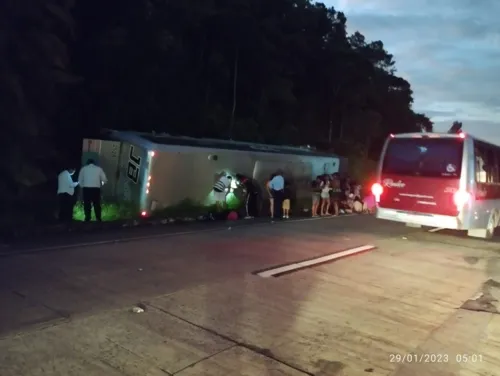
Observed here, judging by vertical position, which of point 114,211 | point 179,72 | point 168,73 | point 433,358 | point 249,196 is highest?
point 179,72

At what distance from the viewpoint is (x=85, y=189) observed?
47.8 feet

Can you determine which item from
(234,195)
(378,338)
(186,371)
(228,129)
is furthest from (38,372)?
(228,129)

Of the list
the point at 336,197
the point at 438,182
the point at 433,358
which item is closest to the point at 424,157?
the point at 438,182

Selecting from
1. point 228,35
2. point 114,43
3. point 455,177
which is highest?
point 228,35

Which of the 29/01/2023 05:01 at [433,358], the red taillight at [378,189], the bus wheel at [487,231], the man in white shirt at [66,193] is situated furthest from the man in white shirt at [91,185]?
the 29/01/2023 05:01 at [433,358]

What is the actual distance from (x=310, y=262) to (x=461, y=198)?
547 centimetres

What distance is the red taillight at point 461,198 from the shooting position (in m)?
13.9

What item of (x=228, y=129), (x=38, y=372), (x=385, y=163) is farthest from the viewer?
(x=228, y=129)

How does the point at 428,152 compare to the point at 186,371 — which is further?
the point at 428,152

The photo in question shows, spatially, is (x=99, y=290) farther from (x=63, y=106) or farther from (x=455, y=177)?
(x=63, y=106)

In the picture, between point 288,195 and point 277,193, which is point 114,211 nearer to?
point 277,193

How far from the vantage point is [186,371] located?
5012 mm

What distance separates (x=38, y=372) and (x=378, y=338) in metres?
3.49

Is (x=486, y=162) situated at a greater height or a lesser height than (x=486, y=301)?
greater
